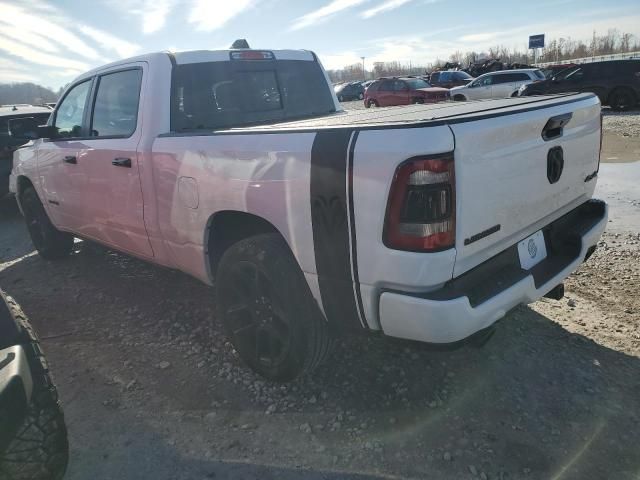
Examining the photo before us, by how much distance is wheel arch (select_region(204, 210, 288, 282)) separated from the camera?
285cm

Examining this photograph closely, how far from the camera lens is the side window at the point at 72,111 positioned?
434 cm

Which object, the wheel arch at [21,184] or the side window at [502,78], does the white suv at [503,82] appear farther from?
the wheel arch at [21,184]

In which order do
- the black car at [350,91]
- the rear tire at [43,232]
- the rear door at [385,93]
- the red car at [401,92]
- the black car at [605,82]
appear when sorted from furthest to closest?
the black car at [350,91] < the rear door at [385,93] < the red car at [401,92] < the black car at [605,82] < the rear tire at [43,232]

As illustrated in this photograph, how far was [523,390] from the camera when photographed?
276cm

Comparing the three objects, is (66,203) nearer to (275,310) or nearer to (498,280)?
(275,310)

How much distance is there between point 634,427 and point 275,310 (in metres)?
1.87

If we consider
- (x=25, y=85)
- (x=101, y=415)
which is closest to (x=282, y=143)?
(x=101, y=415)

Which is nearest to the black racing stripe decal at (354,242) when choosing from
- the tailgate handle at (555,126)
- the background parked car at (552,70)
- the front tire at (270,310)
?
the front tire at (270,310)

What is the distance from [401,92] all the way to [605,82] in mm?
7661

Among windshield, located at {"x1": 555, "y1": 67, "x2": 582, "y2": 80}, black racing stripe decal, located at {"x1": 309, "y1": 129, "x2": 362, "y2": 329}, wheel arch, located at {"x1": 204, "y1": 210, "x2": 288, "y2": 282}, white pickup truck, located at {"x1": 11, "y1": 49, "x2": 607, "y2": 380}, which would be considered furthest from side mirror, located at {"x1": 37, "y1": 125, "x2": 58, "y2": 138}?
Result: windshield, located at {"x1": 555, "y1": 67, "x2": 582, "y2": 80}

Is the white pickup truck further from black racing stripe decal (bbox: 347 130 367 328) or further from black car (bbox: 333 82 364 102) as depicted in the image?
black car (bbox: 333 82 364 102)

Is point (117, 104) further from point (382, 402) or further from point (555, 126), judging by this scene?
point (555, 126)

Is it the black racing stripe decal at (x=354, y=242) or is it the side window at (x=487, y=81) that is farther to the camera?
the side window at (x=487, y=81)

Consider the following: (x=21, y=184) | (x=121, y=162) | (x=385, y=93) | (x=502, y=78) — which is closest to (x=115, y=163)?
(x=121, y=162)
